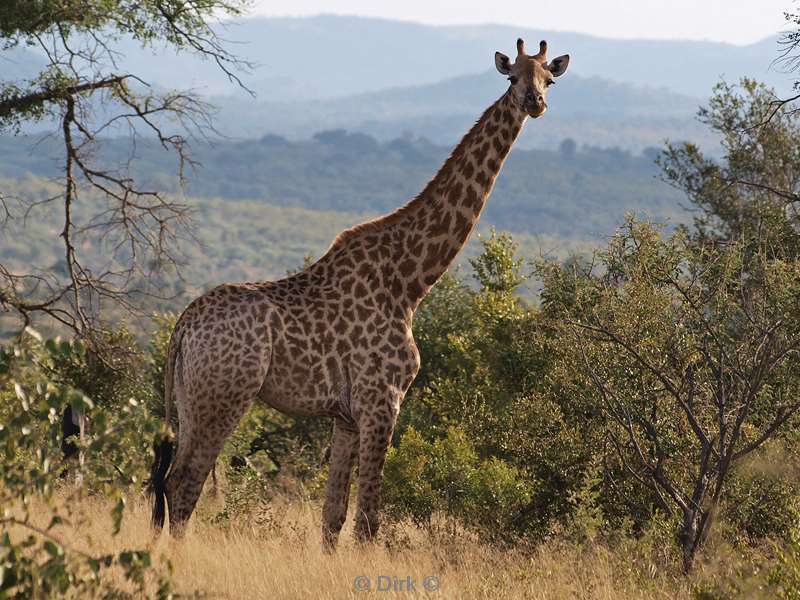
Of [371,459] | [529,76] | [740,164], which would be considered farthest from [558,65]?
[740,164]

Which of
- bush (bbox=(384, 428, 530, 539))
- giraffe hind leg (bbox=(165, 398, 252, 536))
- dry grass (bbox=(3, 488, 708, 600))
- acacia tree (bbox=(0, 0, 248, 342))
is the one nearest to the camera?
dry grass (bbox=(3, 488, 708, 600))

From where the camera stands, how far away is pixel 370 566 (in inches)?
348

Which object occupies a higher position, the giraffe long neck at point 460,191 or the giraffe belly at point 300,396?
the giraffe long neck at point 460,191

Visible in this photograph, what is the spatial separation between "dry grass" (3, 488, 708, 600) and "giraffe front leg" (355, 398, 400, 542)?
188 mm

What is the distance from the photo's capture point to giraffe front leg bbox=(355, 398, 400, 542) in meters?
9.63

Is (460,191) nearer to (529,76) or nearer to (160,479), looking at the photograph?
(529,76)

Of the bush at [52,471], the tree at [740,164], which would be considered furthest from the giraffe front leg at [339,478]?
the tree at [740,164]

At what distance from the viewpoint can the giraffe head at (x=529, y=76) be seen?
10.1m

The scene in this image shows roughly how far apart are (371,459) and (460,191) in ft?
8.49

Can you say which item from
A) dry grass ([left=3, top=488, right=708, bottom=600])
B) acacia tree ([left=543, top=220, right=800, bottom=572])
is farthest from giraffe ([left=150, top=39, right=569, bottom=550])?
acacia tree ([left=543, top=220, right=800, bottom=572])

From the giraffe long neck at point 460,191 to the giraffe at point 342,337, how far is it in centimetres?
1

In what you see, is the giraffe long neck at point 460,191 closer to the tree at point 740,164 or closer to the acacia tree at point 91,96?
the acacia tree at point 91,96

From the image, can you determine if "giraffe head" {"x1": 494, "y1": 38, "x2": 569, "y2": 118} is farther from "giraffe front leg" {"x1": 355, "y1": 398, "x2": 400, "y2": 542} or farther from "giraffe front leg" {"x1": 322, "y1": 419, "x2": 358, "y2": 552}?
"giraffe front leg" {"x1": 322, "y1": 419, "x2": 358, "y2": 552}

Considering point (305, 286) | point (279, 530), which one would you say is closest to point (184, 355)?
point (305, 286)
